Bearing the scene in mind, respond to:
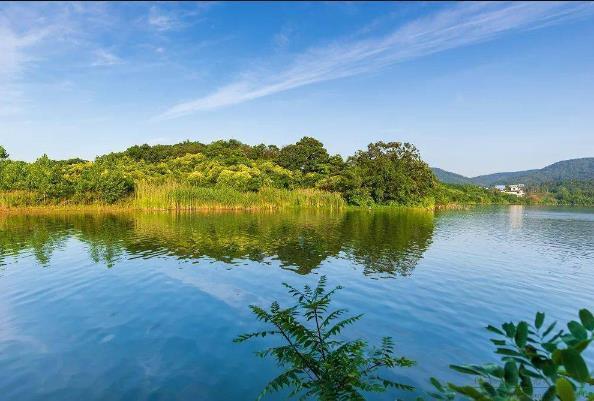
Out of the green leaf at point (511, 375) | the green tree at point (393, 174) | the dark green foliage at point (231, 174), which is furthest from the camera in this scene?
the green tree at point (393, 174)

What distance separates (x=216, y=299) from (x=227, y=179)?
47.8m

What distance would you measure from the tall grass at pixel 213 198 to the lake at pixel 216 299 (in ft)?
69.1

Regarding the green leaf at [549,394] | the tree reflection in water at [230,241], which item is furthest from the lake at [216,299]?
the green leaf at [549,394]

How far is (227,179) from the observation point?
2363 inches

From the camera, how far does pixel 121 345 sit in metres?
9.57

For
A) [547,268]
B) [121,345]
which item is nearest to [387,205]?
[547,268]

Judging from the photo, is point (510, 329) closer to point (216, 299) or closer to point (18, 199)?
point (216, 299)

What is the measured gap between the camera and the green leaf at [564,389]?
5.52 ft

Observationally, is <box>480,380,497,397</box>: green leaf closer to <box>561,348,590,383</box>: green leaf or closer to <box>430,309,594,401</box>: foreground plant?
<box>430,309,594,401</box>: foreground plant

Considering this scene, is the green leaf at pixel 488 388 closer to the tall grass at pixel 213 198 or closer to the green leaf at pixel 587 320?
the green leaf at pixel 587 320

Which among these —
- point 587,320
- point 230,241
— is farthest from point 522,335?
point 230,241

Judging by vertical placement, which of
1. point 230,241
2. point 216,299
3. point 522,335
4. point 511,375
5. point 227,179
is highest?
point 227,179

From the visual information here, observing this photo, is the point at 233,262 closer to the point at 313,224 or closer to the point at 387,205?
the point at 313,224

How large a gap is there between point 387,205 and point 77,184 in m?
44.9
